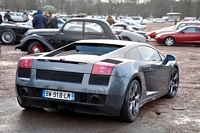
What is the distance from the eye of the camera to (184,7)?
8444 centimetres

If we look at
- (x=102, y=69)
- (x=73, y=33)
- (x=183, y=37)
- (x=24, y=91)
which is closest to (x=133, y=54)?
(x=102, y=69)

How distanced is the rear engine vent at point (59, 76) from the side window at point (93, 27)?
757 cm

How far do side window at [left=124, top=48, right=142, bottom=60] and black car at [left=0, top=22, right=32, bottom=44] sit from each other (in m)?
A: 12.8

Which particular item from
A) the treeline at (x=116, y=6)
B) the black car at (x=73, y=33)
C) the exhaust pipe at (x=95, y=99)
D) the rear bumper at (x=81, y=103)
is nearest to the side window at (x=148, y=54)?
the rear bumper at (x=81, y=103)

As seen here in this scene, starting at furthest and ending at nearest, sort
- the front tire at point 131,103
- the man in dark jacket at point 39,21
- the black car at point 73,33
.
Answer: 1. the man in dark jacket at point 39,21
2. the black car at point 73,33
3. the front tire at point 131,103

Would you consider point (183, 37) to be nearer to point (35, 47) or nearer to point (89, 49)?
point (35, 47)

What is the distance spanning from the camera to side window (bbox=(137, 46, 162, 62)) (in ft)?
21.6

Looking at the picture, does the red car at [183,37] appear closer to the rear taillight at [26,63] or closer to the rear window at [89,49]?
the rear window at [89,49]

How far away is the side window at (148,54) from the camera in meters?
6.57

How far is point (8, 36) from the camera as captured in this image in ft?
60.2

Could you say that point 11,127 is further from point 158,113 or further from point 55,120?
point 158,113

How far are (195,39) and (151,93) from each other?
1602 cm

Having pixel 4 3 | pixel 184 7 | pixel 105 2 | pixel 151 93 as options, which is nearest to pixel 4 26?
pixel 151 93

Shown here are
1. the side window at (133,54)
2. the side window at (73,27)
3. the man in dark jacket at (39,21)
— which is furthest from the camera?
the man in dark jacket at (39,21)
